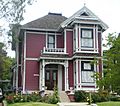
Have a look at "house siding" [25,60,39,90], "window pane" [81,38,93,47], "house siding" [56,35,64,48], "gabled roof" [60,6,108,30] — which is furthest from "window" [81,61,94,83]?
"house siding" [25,60,39,90]

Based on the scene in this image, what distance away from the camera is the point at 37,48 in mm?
37688

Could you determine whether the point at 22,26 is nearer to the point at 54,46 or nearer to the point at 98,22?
the point at 54,46

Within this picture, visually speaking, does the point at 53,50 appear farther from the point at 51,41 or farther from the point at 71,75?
the point at 71,75

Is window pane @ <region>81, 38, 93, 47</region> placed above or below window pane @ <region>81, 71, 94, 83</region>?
above

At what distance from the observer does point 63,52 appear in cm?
3709

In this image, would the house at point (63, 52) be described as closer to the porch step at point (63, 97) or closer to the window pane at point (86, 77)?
the window pane at point (86, 77)

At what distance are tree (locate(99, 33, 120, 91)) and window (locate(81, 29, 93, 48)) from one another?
1596 cm

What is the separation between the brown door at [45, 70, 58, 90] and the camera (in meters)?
37.7

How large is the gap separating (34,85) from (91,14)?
1020cm

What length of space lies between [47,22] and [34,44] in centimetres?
369

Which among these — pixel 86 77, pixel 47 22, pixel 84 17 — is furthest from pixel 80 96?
pixel 47 22

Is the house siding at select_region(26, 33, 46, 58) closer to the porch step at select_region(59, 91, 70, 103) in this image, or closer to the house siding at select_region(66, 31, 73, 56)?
the house siding at select_region(66, 31, 73, 56)

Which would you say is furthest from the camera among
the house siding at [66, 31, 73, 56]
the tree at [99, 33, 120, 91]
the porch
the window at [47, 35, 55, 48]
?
the window at [47, 35, 55, 48]

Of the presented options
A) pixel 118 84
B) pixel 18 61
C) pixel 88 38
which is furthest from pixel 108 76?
pixel 18 61
